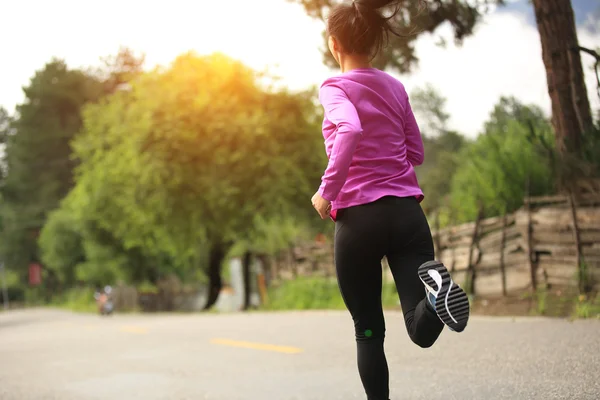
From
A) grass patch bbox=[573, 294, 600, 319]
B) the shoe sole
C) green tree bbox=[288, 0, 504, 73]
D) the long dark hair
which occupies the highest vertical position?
green tree bbox=[288, 0, 504, 73]

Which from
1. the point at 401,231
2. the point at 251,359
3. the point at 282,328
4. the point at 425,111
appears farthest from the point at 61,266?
the point at 401,231

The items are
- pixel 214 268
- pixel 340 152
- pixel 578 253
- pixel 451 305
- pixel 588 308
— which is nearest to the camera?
pixel 451 305

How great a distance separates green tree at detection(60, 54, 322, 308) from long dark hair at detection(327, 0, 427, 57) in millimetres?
18746

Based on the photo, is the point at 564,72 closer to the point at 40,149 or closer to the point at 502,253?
the point at 502,253

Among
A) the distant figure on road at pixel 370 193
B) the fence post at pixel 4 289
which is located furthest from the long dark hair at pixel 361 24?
the fence post at pixel 4 289

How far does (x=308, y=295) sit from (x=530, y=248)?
9.10 meters

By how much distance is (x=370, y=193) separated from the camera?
10.9ft

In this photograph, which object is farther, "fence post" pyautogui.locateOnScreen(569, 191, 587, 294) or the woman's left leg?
"fence post" pyautogui.locateOnScreen(569, 191, 587, 294)

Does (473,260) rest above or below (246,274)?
above

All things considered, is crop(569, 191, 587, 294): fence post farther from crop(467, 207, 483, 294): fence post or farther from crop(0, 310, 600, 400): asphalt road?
crop(467, 207, 483, 294): fence post

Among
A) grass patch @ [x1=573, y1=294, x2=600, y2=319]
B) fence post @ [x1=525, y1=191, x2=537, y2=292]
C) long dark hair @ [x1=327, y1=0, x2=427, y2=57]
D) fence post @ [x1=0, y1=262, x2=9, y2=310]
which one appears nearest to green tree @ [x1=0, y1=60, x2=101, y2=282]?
fence post @ [x1=0, y1=262, x2=9, y2=310]

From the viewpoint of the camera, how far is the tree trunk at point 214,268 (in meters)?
27.8

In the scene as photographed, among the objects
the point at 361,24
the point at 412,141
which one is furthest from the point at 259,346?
the point at 361,24

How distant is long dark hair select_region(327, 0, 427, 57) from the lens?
136 inches
